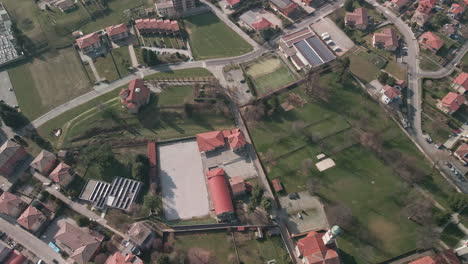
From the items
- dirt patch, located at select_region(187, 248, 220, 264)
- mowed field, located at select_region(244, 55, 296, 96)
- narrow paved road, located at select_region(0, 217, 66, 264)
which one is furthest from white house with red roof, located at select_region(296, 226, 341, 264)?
narrow paved road, located at select_region(0, 217, 66, 264)

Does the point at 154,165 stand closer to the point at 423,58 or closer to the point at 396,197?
the point at 396,197

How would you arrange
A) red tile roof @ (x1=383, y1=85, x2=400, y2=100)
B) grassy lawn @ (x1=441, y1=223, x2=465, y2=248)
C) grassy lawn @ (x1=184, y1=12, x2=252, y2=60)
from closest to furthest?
1. grassy lawn @ (x1=441, y1=223, x2=465, y2=248)
2. red tile roof @ (x1=383, y1=85, x2=400, y2=100)
3. grassy lawn @ (x1=184, y1=12, x2=252, y2=60)

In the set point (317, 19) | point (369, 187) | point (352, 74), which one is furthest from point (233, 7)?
point (369, 187)

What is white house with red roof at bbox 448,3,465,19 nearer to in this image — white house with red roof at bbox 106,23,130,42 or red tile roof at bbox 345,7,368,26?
red tile roof at bbox 345,7,368,26

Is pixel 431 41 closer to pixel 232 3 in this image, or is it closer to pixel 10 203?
pixel 232 3

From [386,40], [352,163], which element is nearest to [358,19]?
[386,40]
